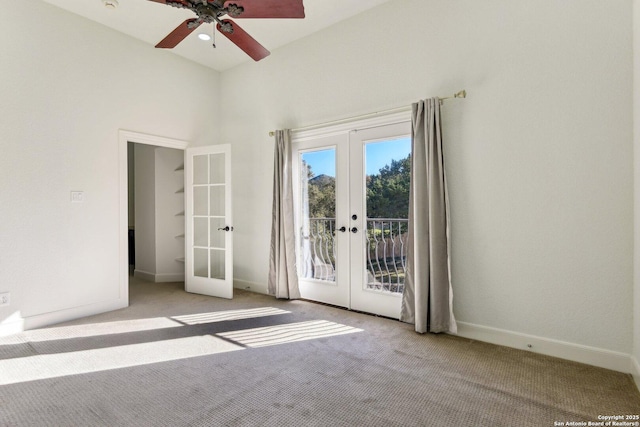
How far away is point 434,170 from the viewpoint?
297 centimetres

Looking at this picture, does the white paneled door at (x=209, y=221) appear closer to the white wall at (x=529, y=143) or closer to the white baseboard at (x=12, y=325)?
the white baseboard at (x=12, y=325)

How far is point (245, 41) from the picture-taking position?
2.61 m

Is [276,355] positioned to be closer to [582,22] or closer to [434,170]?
[434,170]

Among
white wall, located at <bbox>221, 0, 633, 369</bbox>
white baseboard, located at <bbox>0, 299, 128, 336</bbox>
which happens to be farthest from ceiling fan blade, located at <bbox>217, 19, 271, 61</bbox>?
white baseboard, located at <bbox>0, 299, 128, 336</bbox>

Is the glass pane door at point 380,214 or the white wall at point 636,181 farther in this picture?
the glass pane door at point 380,214

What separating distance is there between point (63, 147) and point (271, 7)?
111 inches

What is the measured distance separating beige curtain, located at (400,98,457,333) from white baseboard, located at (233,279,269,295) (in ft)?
7.38

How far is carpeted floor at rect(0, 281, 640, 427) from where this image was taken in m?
1.81

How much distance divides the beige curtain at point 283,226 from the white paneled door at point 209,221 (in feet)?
2.08

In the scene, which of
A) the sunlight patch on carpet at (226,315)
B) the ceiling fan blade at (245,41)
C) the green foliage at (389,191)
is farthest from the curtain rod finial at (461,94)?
the sunlight patch on carpet at (226,315)

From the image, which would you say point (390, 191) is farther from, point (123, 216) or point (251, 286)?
point (123, 216)

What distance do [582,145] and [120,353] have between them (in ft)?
13.2

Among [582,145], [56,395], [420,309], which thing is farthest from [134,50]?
[582,145]

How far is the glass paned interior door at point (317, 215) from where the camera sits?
3.91 m
